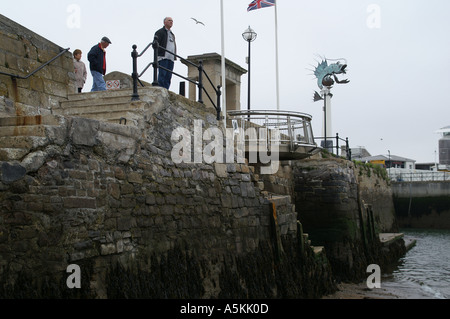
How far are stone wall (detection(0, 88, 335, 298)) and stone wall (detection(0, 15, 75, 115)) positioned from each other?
2.18 meters

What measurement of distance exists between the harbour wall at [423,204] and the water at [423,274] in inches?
283

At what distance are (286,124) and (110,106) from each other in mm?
6165

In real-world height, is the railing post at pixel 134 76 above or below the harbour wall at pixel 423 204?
above

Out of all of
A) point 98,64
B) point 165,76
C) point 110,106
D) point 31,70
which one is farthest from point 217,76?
point 110,106

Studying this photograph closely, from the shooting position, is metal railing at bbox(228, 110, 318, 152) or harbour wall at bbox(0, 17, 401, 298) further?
metal railing at bbox(228, 110, 318, 152)

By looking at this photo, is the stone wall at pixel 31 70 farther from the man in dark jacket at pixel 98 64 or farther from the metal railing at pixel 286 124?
the metal railing at pixel 286 124

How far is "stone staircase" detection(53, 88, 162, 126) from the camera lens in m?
8.25

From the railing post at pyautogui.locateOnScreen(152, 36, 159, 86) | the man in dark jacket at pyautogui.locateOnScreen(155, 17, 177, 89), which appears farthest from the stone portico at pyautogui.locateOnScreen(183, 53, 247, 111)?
the railing post at pyautogui.locateOnScreen(152, 36, 159, 86)

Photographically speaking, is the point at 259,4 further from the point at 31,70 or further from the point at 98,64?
the point at 31,70

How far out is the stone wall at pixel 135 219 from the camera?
614 centimetres

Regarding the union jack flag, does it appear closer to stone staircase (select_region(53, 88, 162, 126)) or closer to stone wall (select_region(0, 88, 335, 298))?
stone wall (select_region(0, 88, 335, 298))

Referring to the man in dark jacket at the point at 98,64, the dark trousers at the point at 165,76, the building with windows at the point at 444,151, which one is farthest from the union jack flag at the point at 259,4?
the building with windows at the point at 444,151

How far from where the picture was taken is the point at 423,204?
111 feet

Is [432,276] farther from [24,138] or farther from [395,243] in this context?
[24,138]
